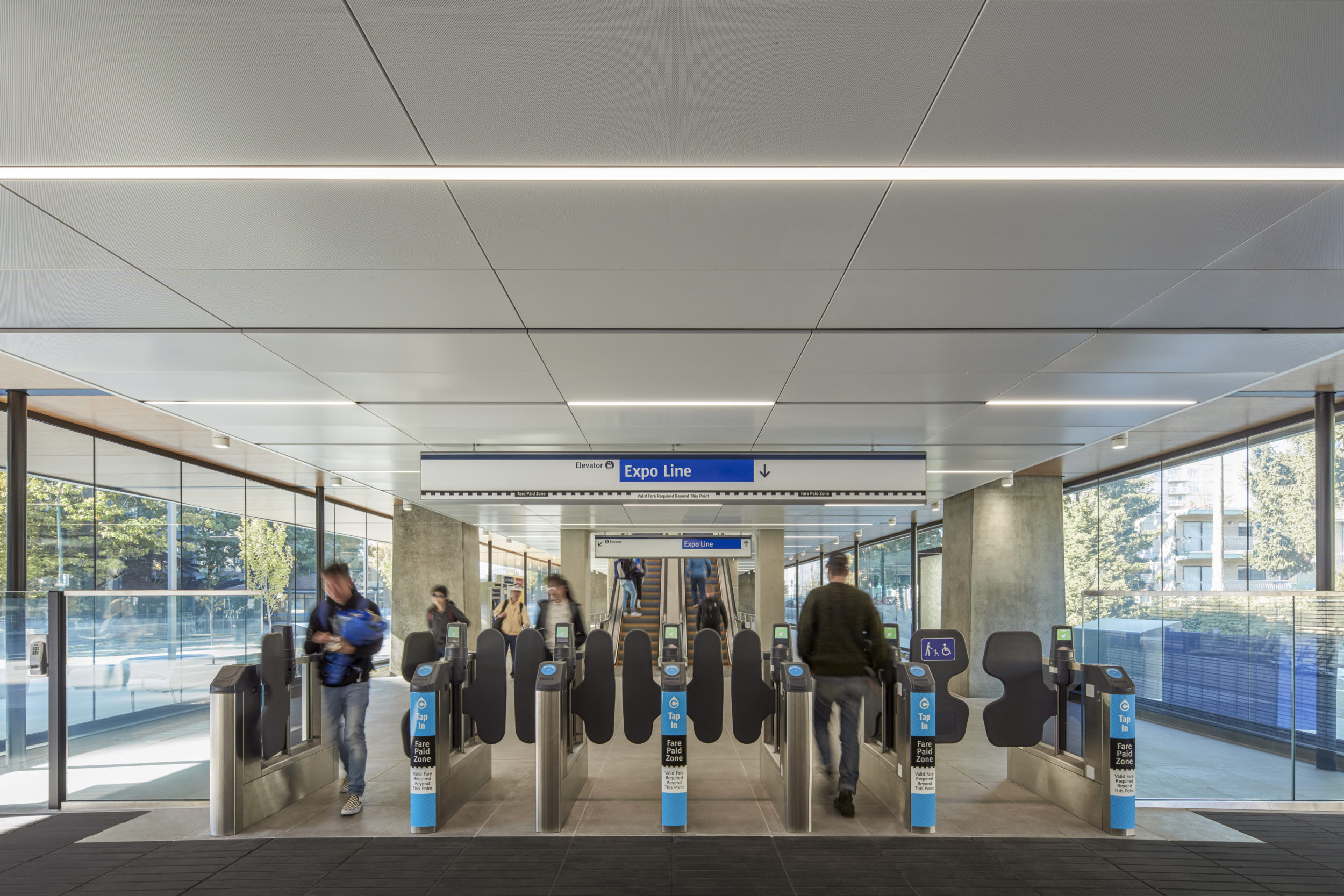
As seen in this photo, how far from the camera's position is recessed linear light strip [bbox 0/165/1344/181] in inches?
109

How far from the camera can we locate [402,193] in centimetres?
297

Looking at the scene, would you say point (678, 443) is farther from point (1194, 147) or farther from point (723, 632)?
point (723, 632)

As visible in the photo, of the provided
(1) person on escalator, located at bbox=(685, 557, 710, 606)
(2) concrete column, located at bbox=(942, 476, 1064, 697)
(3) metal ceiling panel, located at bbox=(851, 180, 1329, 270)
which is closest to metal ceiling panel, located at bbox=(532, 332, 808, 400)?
(3) metal ceiling panel, located at bbox=(851, 180, 1329, 270)

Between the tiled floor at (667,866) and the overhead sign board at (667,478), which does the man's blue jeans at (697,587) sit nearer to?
the overhead sign board at (667,478)

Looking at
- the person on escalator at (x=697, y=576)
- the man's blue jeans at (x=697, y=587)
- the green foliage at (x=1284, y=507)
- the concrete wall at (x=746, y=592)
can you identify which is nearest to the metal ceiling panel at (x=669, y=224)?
the green foliage at (x=1284, y=507)

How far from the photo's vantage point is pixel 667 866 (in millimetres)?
4738

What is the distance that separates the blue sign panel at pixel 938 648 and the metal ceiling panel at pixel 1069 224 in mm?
4022

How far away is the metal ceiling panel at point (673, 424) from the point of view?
666 cm

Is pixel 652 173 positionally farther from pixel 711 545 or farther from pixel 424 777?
pixel 711 545

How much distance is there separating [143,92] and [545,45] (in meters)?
1.11

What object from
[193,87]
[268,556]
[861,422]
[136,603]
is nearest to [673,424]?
[861,422]

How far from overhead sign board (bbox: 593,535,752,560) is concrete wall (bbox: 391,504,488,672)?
11.3 ft

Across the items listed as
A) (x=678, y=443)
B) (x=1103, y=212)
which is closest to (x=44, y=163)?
(x=1103, y=212)

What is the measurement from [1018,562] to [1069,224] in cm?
932
